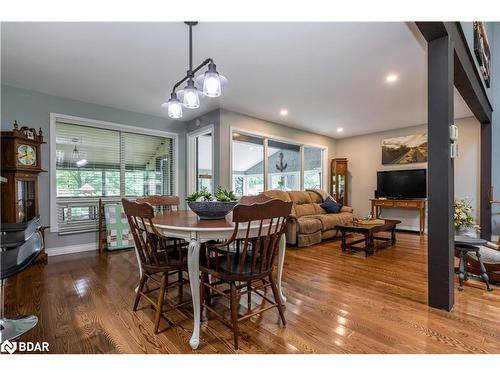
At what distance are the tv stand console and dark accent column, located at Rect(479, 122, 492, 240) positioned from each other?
1009 millimetres

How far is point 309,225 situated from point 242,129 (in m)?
2.19

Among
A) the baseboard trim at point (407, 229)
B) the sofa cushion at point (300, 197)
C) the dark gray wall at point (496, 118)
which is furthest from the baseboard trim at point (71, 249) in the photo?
the dark gray wall at point (496, 118)

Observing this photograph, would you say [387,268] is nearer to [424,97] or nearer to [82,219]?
[424,97]

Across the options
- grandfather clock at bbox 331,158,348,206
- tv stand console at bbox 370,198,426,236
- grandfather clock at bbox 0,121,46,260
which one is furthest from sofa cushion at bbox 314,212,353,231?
grandfather clock at bbox 0,121,46,260

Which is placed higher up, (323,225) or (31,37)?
(31,37)

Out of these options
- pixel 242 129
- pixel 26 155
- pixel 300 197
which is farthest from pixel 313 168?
pixel 26 155

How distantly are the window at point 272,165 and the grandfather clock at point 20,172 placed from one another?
296cm

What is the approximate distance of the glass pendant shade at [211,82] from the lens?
1866 millimetres

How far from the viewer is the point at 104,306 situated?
2082 millimetres

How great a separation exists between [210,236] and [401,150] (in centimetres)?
599

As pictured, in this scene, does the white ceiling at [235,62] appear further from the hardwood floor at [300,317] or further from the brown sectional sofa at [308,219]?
the hardwood floor at [300,317]

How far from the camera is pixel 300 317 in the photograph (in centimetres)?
190

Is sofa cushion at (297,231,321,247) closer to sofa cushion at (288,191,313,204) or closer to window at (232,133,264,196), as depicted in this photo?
sofa cushion at (288,191,313,204)
